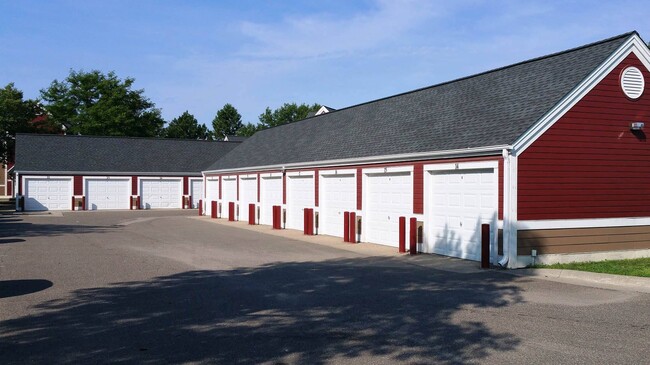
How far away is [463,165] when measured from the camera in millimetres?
15227

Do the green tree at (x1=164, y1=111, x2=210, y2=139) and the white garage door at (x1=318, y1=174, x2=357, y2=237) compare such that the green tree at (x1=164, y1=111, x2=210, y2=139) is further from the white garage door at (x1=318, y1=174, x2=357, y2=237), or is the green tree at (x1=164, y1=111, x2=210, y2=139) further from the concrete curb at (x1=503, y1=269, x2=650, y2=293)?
the concrete curb at (x1=503, y1=269, x2=650, y2=293)

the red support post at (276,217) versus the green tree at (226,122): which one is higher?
the green tree at (226,122)

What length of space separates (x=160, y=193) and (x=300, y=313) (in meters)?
38.7

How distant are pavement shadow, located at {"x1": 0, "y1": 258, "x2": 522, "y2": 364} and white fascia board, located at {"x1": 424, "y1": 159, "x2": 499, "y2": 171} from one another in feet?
9.84

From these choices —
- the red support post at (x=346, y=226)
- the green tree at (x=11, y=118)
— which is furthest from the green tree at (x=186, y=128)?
the red support post at (x=346, y=226)

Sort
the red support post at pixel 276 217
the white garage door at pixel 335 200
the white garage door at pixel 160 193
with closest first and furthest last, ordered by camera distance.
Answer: the white garage door at pixel 335 200 < the red support post at pixel 276 217 < the white garage door at pixel 160 193

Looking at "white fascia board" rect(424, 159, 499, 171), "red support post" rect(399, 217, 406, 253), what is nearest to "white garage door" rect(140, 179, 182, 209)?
"red support post" rect(399, 217, 406, 253)

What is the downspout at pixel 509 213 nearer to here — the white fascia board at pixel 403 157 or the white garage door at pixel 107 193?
the white fascia board at pixel 403 157

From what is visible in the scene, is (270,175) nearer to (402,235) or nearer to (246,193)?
(246,193)

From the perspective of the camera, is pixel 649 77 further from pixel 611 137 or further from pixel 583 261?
pixel 583 261

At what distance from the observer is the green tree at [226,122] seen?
11131 centimetres

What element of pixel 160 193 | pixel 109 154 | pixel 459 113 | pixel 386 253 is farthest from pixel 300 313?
pixel 109 154

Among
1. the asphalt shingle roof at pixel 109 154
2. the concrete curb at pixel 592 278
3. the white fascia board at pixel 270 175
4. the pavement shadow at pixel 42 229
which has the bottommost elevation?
the pavement shadow at pixel 42 229

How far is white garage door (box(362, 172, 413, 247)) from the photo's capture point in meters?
18.0
